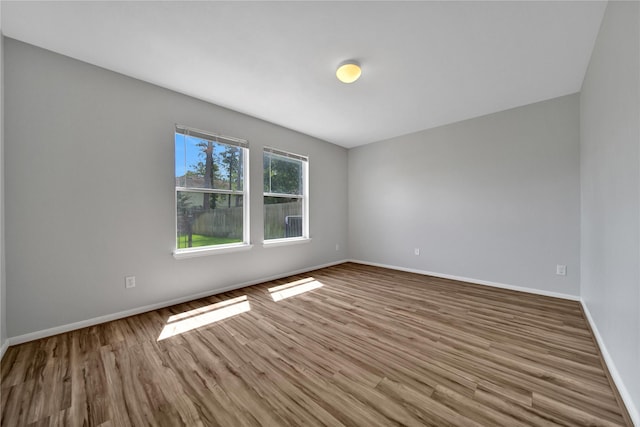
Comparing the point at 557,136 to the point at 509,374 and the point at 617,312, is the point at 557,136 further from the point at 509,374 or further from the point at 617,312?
the point at 509,374

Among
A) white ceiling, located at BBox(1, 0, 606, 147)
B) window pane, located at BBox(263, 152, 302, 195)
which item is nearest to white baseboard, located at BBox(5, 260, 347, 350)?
window pane, located at BBox(263, 152, 302, 195)

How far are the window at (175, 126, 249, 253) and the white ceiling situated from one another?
2.08ft

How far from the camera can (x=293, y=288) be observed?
139 inches

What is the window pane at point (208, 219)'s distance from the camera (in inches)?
119

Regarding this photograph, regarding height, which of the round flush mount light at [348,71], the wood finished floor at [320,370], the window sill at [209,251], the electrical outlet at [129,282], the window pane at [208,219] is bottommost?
the wood finished floor at [320,370]

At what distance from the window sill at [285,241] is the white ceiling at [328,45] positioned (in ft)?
6.94

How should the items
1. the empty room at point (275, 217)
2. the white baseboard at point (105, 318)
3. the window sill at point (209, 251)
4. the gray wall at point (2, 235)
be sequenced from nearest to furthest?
the empty room at point (275, 217) < the gray wall at point (2, 235) < the white baseboard at point (105, 318) < the window sill at point (209, 251)

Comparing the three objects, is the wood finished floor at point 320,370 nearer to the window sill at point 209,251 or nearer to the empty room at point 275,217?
the empty room at point 275,217

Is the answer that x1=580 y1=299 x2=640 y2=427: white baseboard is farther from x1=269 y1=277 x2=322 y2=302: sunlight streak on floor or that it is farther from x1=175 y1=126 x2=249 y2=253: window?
x1=175 y1=126 x2=249 y2=253: window

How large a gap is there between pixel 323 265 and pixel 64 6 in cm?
453

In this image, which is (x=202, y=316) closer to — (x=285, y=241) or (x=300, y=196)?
(x=285, y=241)

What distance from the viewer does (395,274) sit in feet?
14.1

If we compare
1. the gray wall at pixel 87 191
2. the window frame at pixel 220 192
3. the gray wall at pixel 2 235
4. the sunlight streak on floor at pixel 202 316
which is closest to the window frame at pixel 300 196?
the window frame at pixel 220 192

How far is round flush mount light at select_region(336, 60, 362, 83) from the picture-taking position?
2.35 meters
